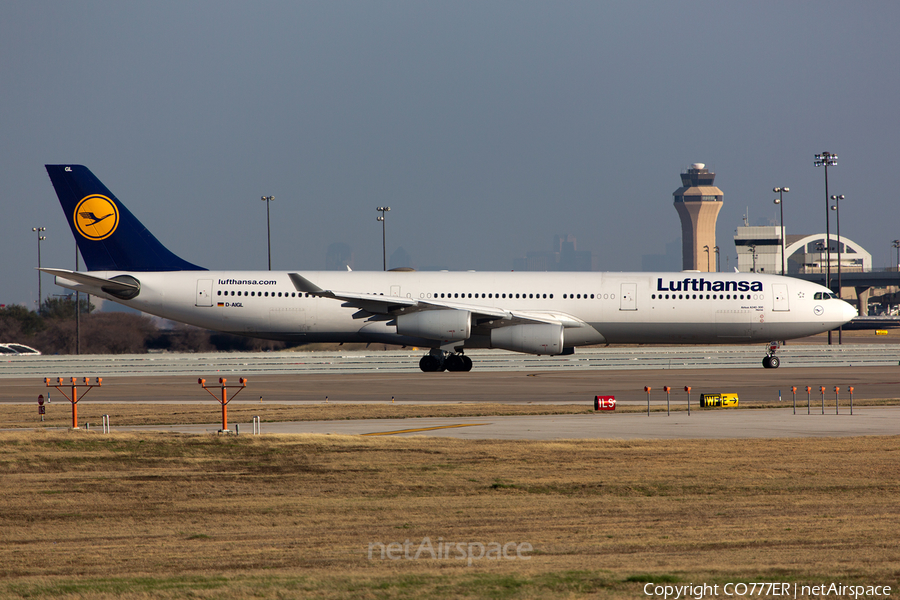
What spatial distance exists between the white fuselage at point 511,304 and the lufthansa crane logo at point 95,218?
169cm

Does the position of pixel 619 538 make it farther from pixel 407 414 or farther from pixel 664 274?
pixel 664 274

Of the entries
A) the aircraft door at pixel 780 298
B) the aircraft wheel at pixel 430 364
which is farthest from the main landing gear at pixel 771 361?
the aircraft wheel at pixel 430 364

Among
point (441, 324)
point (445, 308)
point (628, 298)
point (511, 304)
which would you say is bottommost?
point (441, 324)

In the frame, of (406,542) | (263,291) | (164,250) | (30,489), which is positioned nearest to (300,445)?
(30,489)

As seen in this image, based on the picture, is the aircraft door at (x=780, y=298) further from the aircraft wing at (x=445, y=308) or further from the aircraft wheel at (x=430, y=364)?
the aircraft wheel at (x=430, y=364)

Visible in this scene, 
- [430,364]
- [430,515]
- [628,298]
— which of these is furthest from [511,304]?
[430,515]

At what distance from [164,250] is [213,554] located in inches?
1125

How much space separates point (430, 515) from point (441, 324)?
22.1 metres

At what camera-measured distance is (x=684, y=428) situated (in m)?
17.6

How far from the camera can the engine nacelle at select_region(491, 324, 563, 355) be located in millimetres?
32031

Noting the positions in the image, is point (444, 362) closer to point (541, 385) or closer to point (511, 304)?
point (511, 304)

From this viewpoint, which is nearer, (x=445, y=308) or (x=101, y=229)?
(x=445, y=308)

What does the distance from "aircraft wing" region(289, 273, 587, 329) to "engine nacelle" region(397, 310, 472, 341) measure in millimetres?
303

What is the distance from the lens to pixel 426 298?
111ft
